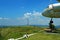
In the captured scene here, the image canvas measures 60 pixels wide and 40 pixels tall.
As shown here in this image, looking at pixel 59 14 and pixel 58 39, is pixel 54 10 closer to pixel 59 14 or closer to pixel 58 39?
pixel 59 14

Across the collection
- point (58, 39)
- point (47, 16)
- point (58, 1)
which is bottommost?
point (58, 39)

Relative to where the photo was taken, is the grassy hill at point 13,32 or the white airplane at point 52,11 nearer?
the grassy hill at point 13,32

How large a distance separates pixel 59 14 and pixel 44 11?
3240 millimetres

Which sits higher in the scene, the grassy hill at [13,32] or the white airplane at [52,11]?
the white airplane at [52,11]

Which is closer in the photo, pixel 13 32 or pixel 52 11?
pixel 52 11

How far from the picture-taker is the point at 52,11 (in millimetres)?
37344

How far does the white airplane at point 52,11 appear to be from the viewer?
36.2m

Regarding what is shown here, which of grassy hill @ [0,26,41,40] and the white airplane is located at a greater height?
the white airplane

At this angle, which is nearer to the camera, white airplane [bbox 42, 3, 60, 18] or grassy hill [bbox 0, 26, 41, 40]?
grassy hill [bbox 0, 26, 41, 40]

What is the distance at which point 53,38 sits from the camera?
28688mm

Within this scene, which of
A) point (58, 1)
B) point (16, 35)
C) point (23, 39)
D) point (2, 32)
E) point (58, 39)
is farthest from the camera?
point (2, 32)

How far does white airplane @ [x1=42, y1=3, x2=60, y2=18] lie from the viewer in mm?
36231

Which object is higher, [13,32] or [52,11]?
[52,11]

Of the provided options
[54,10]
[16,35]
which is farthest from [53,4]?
[16,35]
